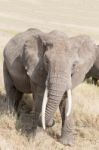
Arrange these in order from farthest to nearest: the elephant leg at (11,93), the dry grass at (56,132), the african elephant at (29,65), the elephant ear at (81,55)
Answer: the elephant leg at (11,93), the elephant ear at (81,55), the african elephant at (29,65), the dry grass at (56,132)

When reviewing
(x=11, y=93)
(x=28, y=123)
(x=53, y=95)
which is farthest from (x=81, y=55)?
(x=11, y=93)

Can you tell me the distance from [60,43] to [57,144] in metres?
1.70

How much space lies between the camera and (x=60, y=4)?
54.6 metres

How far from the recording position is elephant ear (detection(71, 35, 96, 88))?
25.6 ft

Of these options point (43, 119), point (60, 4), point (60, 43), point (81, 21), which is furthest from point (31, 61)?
point (60, 4)

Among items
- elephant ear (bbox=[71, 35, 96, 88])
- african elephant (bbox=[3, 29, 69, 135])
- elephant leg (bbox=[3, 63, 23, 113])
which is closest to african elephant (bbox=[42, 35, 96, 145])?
elephant ear (bbox=[71, 35, 96, 88])

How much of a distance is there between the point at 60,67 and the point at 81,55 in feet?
3.09

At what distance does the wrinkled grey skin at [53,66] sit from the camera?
711 centimetres

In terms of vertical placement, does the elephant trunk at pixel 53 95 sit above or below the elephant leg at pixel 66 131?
above

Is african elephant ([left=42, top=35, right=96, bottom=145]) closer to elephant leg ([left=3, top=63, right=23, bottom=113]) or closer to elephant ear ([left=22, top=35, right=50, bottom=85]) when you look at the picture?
elephant ear ([left=22, top=35, right=50, bottom=85])

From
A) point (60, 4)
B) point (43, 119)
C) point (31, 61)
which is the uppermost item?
point (31, 61)

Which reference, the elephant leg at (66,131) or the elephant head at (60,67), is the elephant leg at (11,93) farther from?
the elephant head at (60,67)

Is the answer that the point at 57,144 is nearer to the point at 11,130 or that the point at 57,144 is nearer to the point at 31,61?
the point at 11,130

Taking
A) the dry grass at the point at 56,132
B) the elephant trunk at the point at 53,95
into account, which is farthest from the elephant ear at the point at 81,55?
the dry grass at the point at 56,132
